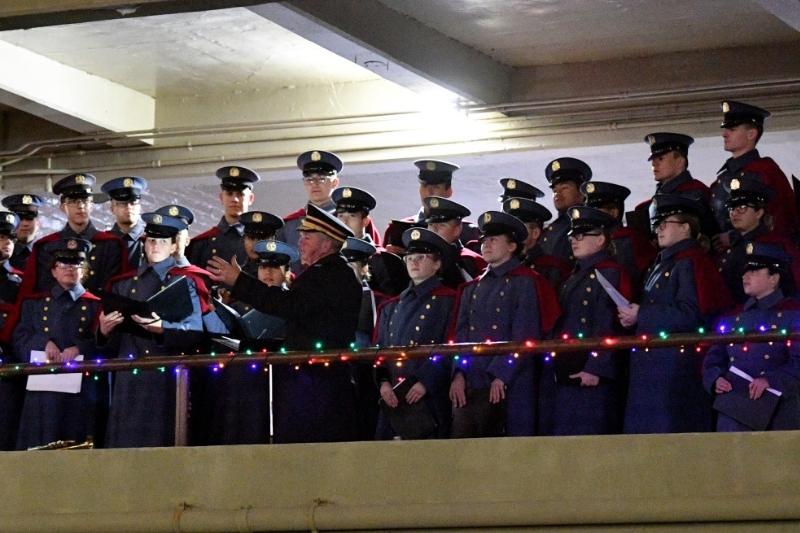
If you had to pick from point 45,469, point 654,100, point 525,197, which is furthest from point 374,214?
point 45,469

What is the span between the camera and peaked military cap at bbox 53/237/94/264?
810 centimetres

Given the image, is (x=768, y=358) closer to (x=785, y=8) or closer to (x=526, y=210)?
(x=526, y=210)

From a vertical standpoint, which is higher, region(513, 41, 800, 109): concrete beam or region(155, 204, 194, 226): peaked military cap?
region(513, 41, 800, 109): concrete beam

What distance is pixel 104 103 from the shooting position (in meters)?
11.5

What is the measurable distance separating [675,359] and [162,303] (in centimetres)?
215

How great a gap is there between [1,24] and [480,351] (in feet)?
12.4

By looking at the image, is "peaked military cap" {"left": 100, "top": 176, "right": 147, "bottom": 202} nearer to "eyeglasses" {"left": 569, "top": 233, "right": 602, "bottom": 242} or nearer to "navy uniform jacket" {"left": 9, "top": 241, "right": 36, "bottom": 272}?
"navy uniform jacket" {"left": 9, "top": 241, "right": 36, "bottom": 272}

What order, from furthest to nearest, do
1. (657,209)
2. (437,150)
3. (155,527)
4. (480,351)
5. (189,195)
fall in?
(189,195) → (437,150) → (657,209) → (155,527) → (480,351)

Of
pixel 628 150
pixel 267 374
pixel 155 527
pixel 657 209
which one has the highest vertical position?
pixel 628 150

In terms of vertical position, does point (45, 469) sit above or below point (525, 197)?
below

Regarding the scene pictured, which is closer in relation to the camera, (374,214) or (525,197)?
(525,197)

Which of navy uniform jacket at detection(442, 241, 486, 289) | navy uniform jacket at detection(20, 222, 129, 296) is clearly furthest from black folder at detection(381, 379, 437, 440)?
navy uniform jacket at detection(20, 222, 129, 296)

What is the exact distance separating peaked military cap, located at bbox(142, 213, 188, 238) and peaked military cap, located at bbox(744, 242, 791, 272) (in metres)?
2.68

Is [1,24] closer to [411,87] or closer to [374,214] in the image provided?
[411,87]
